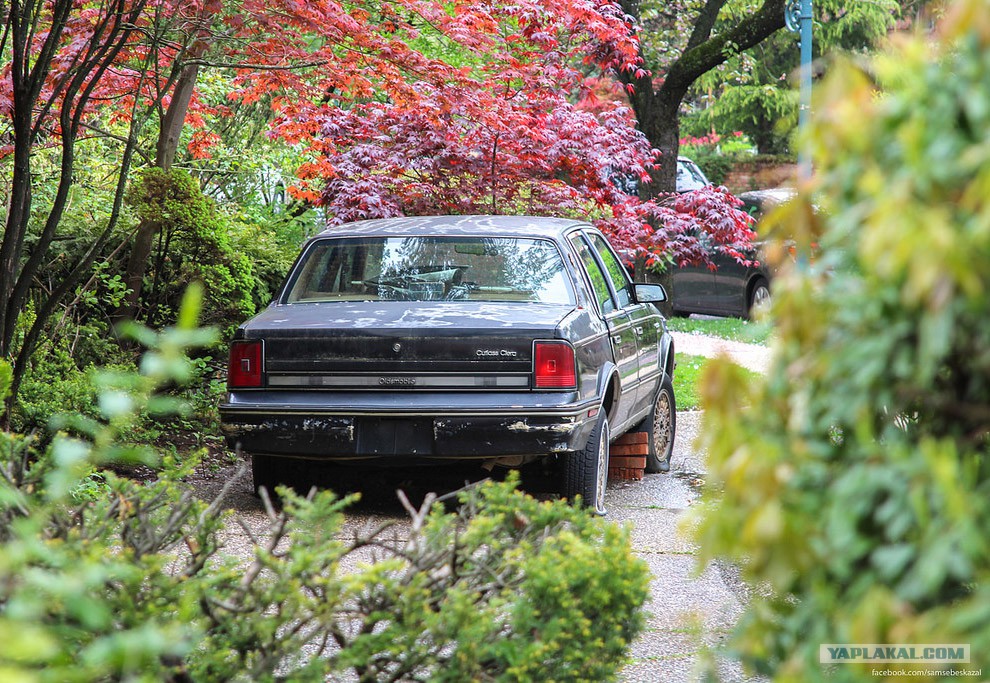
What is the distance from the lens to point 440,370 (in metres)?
5.86

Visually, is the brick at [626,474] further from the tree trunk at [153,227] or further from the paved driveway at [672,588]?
the tree trunk at [153,227]

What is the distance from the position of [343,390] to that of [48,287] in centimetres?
400

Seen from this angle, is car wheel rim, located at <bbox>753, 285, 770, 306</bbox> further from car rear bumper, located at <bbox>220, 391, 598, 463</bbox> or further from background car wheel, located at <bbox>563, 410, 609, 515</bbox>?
car rear bumper, located at <bbox>220, 391, 598, 463</bbox>

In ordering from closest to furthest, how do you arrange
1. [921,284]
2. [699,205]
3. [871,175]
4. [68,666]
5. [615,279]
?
[921,284] < [871,175] < [68,666] < [615,279] < [699,205]

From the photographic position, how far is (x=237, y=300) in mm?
9453

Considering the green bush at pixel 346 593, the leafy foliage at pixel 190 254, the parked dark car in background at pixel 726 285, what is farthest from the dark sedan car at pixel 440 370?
the parked dark car in background at pixel 726 285

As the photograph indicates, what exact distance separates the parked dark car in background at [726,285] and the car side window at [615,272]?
27.9ft

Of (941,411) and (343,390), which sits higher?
(941,411)

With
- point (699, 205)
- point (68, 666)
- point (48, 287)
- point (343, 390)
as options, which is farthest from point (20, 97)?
point (699, 205)

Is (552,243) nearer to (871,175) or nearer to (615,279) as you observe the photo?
(615,279)

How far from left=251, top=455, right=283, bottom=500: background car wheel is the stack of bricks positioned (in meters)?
2.29

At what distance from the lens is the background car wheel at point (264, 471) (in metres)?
6.47

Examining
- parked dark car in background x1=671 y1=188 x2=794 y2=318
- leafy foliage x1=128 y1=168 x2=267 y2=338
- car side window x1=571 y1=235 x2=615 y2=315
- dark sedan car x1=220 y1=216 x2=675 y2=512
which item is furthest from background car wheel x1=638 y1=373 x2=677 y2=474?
parked dark car in background x1=671 y1=188 x2=794 y2=318

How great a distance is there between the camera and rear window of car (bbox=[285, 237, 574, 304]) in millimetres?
6550
